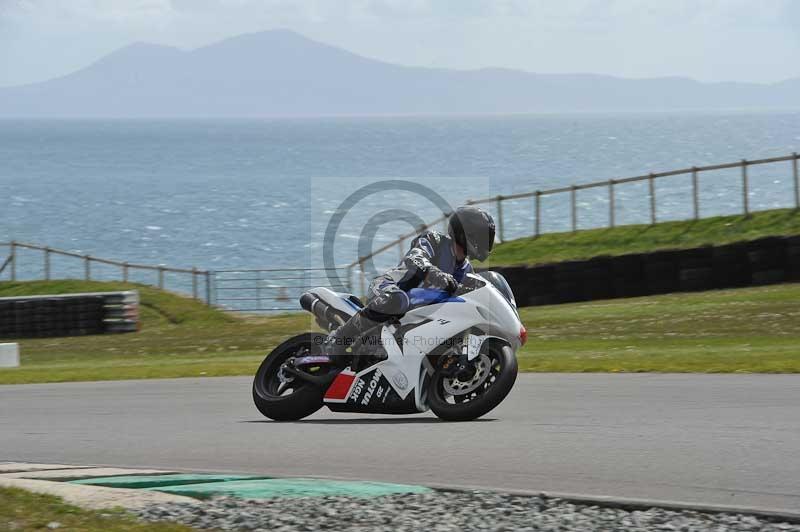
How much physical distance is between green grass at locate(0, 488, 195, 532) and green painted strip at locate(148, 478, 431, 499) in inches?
28.1

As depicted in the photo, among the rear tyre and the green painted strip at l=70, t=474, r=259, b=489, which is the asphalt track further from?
the green painted strip at l=70, t=474, r=259, b=489

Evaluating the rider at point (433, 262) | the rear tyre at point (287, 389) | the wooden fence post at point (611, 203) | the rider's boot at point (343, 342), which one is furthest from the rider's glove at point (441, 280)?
the wooden fence post at point (611, 203)

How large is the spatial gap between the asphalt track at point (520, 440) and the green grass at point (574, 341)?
10.1ft

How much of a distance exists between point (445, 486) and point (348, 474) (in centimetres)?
89

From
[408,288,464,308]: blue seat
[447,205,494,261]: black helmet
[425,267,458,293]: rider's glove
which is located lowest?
[408,288,464,308]: blue seat

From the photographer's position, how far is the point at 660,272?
85.2ft

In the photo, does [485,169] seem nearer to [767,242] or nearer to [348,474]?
[767,242]

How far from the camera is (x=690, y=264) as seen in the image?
25.9m

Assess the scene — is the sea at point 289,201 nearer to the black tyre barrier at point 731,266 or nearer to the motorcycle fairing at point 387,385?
the motorcycle fairing at point 387,385

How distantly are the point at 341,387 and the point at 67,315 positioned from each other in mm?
20423

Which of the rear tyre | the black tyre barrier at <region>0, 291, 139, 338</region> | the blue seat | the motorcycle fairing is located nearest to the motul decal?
the motorcycle fairing

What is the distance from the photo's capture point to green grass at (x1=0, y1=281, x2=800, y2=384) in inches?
622

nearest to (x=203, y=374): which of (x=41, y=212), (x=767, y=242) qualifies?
(x=767, y=242)

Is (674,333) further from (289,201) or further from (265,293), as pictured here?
Result: (289,201)
